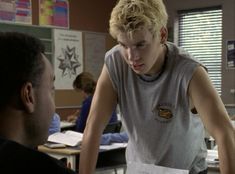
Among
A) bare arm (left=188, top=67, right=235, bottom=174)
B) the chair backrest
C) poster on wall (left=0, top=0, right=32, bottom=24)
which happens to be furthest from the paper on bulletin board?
bare arm (left=188, top=67, right=235, bottom=174)

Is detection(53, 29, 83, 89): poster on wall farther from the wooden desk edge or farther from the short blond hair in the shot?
the short blond hair

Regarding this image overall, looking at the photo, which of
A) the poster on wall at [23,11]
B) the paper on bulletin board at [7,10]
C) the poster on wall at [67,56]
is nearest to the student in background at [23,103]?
the paper on bulletin board at [7,10]

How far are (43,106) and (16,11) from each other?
15.8 feet

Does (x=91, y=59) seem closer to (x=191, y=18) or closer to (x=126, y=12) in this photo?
(x=191, y=18)

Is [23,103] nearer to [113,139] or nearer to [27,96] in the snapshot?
[27,96]

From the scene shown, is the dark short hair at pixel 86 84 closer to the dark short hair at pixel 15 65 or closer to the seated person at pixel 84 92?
the seated person at pixel 84 92

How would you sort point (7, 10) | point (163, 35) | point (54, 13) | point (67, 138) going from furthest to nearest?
point (54, 13), point (7, 10), point (67, 138), point (163, 35)

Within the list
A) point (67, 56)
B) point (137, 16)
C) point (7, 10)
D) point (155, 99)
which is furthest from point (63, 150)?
point (67, 56)

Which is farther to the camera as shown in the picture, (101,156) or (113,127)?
(113,127)

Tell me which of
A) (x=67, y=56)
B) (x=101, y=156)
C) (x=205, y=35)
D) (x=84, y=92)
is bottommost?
(x=101, y=156)

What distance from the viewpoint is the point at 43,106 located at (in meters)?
0.90

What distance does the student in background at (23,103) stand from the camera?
2.52 ft

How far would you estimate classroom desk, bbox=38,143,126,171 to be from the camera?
3.22m

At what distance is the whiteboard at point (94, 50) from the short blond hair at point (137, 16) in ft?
16.4
